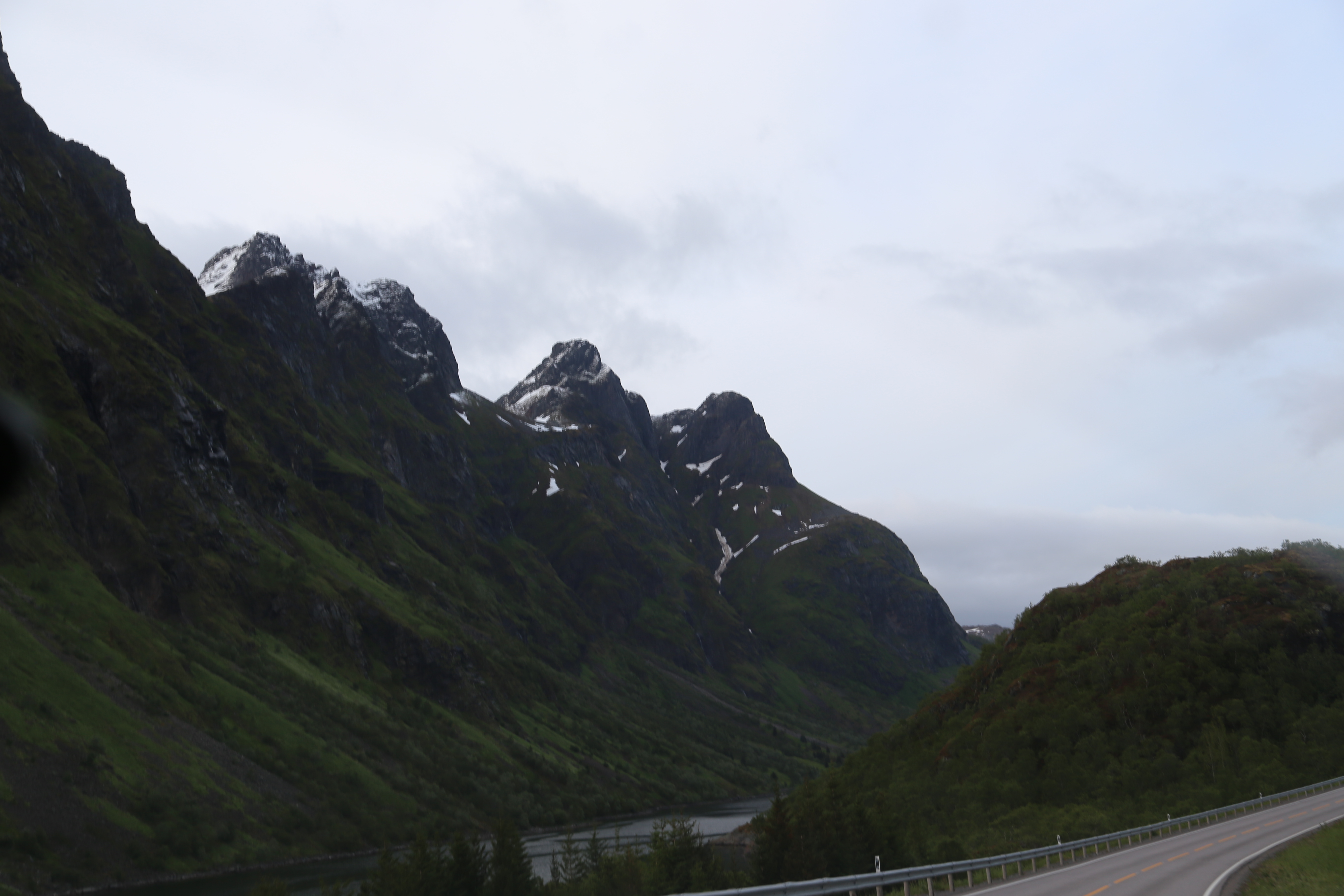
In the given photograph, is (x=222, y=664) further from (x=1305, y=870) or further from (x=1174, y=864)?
(x=1305, y=870)

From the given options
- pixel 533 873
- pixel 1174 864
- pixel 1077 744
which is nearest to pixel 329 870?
pixel 533 873

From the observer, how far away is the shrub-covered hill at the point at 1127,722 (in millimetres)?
71062

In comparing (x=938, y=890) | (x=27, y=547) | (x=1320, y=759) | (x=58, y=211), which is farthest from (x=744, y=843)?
(x=58, y=211)

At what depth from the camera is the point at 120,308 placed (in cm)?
19112

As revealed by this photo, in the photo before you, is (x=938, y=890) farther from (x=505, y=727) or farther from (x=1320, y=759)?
(x=505, y=727)

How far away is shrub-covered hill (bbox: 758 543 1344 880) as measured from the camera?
71062 millimetres

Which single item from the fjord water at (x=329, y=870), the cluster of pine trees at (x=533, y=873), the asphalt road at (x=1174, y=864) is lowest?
the fjord water at (x=329, y=870)

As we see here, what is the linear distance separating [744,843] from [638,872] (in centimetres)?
3925

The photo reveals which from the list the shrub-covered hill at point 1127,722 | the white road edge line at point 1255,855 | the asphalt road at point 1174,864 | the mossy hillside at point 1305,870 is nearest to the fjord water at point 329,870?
the shrub-covered hill at point 1127,722

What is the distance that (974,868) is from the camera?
30484mm

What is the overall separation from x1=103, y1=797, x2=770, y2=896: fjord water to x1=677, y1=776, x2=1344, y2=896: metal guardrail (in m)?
17.8

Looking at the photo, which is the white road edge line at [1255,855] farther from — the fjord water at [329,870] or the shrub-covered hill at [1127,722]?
the fjord water at [329,870]

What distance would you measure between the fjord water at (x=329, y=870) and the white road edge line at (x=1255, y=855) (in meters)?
25.7

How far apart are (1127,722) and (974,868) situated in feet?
208
